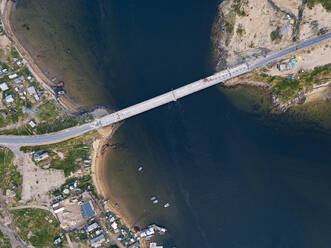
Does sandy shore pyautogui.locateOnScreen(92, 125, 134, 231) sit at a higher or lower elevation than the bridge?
lower

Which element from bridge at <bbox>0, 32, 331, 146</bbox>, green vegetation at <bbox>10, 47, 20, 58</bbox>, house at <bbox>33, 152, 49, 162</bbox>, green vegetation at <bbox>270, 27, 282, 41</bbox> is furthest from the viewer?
green vegetation at <bbox>10, 47, 20, 58</bbox>

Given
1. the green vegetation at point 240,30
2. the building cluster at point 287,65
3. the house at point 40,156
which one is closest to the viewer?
the building cluster at point 287,65

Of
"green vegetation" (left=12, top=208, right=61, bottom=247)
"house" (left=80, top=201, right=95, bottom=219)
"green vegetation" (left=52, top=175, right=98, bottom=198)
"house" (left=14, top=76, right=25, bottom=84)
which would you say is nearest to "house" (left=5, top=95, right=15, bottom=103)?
"house" (left=14, top=76, right=25, bottom=84)

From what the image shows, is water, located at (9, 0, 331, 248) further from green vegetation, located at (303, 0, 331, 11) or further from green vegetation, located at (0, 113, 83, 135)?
green vegetation, located at (303, 0, 331, 11)

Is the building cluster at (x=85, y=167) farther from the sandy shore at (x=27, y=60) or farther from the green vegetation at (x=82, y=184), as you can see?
the sandy shore at (x=27, y=60)

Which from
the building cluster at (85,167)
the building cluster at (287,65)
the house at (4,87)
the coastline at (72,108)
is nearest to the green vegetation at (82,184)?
the coastline at (72,108)

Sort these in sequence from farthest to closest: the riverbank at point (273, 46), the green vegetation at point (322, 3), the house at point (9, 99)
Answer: the house at point (9, 99)
the riverbank at point (273, 46)
the green vegetation at point (322, 3)

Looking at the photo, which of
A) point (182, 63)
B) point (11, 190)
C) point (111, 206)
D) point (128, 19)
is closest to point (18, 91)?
point (11, 190)
